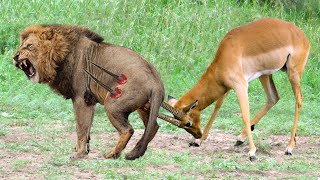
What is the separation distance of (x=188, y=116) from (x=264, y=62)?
3.86 feet

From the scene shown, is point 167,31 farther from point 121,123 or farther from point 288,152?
point 121,123

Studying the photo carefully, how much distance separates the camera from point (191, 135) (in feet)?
32.5

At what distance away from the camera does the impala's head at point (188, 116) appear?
901 cm

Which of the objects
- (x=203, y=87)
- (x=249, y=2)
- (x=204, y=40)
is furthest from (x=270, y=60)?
(x=249, y=2)

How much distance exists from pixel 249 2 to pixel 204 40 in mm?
2647

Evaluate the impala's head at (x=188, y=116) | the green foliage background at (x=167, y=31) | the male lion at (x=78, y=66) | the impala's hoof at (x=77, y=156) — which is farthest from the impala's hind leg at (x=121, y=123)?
the green foliage background at (x=167, y=31)

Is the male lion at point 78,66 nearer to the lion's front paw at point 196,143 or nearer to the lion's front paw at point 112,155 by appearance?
the lion's front paw at point 112,155

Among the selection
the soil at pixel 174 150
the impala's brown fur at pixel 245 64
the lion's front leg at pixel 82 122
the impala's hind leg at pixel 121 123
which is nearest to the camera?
the soil at pixel 174 150

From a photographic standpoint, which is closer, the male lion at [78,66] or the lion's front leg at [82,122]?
the male lion at [78,66]

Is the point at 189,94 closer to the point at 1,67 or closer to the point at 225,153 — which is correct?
the point at 225,153

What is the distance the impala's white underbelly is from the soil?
0.84m

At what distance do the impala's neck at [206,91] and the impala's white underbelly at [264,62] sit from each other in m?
0.34

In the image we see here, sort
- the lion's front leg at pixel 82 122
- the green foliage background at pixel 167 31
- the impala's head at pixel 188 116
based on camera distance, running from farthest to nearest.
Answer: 1. the green foliage background at pixel 167 31
2. the impala's head at pixel 188 116
3. the lion's front leg at pixel 82 122

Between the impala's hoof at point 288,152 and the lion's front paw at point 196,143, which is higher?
the impala's hoof at point 288,152
